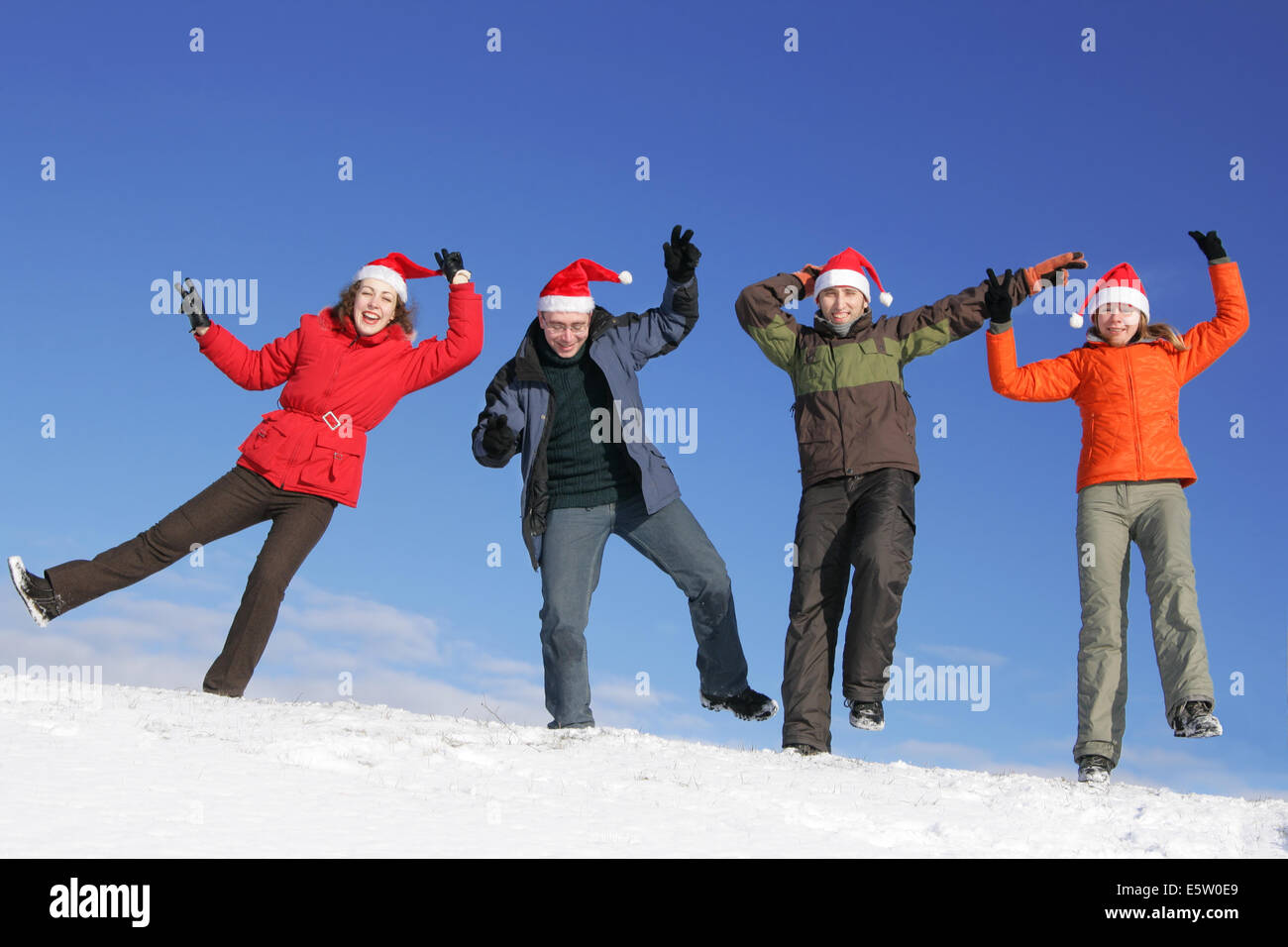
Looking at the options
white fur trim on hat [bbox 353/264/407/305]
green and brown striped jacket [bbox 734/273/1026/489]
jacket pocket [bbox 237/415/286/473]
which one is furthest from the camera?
white fur trim on hat [bbox 353/264/407/305]

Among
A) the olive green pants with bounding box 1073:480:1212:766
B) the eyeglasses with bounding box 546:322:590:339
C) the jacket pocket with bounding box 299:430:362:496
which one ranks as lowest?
the olive green pants with bounding box 1073:480:1212:766

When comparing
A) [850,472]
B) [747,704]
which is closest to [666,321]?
[850,472]

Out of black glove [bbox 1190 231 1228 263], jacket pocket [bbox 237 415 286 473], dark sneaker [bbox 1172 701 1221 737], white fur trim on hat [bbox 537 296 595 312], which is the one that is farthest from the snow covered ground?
black glove [bbox 1190 231 1228 263]

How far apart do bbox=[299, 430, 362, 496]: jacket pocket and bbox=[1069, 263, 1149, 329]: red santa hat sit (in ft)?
16.3

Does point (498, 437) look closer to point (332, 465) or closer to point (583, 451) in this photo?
point (583, 451)

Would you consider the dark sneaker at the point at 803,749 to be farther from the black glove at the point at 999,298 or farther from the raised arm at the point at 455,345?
the raised arm at the point at 455,345

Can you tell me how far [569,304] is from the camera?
7984 millimetres

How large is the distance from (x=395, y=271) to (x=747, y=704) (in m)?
4.04

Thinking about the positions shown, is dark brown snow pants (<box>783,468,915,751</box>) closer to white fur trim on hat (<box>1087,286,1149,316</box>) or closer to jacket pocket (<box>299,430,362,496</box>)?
white fur trim on hat (<box>1087,286,1149,316</box>)

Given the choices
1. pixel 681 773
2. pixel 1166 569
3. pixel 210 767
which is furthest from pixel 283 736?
pixel 1166 569

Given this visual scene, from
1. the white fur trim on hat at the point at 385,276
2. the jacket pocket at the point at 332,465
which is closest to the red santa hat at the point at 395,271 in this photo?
the white fur trim on hat at the point at 385,276

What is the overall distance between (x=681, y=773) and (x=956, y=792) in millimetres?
1521

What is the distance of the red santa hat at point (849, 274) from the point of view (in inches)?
310

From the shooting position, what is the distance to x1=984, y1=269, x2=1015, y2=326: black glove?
24.9 ft
